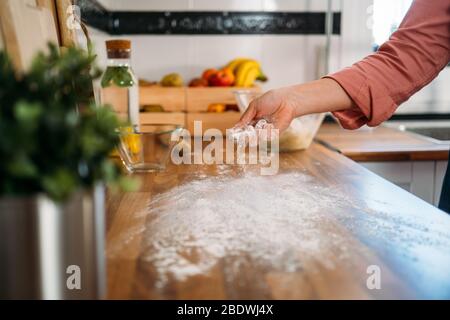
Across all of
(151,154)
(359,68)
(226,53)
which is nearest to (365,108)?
(359,68)

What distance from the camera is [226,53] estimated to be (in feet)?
7.38

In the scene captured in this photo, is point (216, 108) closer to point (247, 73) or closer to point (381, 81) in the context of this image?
point (247, 73)

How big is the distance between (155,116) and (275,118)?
711 millimetres

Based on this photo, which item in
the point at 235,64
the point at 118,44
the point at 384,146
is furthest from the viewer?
the point at 235,64

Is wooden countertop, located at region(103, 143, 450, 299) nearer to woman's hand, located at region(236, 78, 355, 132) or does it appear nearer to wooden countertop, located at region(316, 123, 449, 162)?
woman's hand, located at region(236, 78, 355, 132)

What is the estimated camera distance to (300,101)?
1.22 metres

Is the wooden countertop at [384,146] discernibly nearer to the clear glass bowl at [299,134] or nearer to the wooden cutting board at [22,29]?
the clear glass bowl at [299,134]

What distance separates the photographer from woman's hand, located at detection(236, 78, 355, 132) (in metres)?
1.22

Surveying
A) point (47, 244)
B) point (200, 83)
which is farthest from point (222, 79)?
point (47, 244)

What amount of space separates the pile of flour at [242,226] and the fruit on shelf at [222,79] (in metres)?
0.88

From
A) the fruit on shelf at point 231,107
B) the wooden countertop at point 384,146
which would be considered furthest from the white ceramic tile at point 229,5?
the wooden countertop at point 384,146

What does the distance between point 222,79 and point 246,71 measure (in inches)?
4.9

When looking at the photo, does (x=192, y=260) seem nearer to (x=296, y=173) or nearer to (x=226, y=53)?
(x=296, y=173)

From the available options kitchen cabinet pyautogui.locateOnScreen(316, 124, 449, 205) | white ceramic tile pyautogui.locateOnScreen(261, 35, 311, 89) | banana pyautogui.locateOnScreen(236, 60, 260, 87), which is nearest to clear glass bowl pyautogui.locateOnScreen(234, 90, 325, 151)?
kitchen cabinet pyautogui.locateOnScreen(316, 124, 449, 205)
